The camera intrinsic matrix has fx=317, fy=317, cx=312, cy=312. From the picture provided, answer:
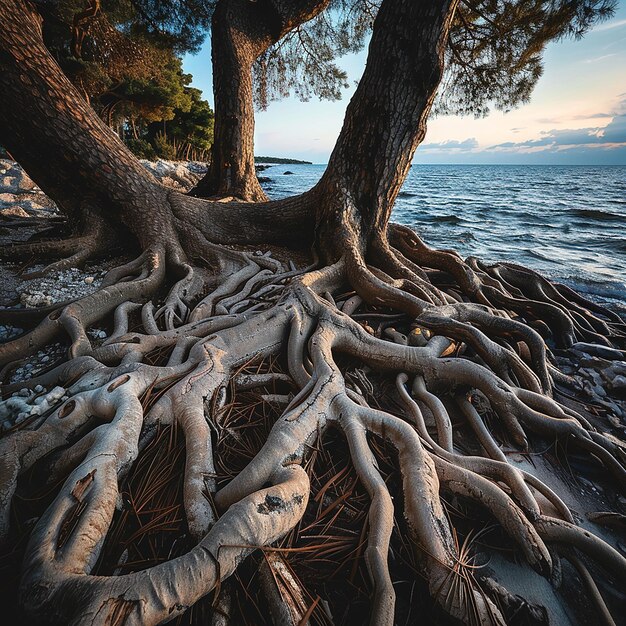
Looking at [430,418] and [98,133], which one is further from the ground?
[98,133]

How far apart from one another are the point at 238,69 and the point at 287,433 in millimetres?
6619

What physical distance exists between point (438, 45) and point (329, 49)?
19.8 feet

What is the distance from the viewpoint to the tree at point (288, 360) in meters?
1.11

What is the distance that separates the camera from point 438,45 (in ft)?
10.2

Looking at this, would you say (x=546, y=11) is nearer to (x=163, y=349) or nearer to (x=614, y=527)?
(x=614, y=527)

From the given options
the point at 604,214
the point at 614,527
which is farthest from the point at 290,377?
the point at 604,214

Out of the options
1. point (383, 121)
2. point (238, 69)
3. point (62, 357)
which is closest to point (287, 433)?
point (62, 357)

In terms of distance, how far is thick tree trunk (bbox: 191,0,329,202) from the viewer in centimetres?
568

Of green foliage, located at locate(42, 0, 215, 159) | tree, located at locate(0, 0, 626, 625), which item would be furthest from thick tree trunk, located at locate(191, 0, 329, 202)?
tree, located at locate(0, 0, 626, 625)

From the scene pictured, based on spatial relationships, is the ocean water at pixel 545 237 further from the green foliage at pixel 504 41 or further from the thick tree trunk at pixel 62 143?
the thick tree trunk at pixel 62 143

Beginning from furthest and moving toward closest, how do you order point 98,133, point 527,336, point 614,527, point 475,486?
point 98,133, point 527,336, point 614,527, point 475,486

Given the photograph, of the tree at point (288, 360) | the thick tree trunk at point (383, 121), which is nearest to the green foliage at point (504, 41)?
the tree at point (288, 360)

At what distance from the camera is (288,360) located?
220cm

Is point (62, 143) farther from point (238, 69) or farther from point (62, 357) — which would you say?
point (238, 69)
